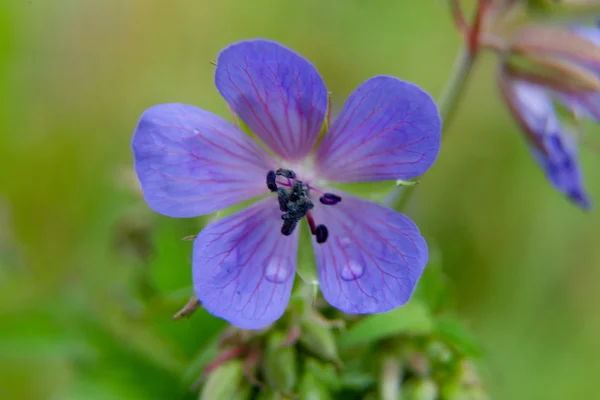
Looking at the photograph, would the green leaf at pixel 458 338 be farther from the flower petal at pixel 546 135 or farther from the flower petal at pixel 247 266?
the flower petal at pixel 546 135

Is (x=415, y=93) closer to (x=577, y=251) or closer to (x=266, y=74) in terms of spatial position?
(x=266, y=74)

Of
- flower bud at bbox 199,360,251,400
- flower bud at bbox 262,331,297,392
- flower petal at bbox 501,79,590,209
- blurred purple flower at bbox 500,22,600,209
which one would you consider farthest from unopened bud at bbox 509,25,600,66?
flower bud at bbox 199,360,251,400

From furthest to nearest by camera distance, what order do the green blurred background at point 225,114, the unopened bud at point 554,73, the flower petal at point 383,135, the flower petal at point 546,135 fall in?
the green blurred background at point 225,114, the flower petal at point 546,135, the unopened bud at point 554,73, the flower petal at point 383,135

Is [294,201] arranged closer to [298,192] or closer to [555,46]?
[298,192]

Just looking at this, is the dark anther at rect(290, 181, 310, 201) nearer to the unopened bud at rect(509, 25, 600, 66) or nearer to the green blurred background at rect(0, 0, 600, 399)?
the unopened bud at rect(509, 25, 600, 66)

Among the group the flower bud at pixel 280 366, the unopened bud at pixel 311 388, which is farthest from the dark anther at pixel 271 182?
the unopened bud at pixel 311 388

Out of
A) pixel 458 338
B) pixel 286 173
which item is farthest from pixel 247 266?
pixel 458 338
